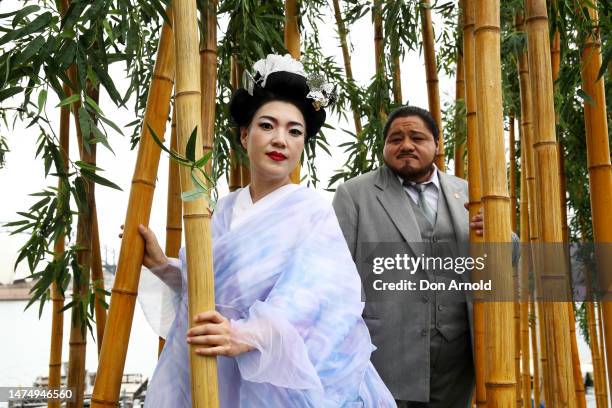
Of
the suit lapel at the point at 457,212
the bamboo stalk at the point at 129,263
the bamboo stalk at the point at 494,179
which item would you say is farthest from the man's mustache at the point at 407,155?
the bamboo stalk at the point at 129,263

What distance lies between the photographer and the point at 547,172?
2254 mm

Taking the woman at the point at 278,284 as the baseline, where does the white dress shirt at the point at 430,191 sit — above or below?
above

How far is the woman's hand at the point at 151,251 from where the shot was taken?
1.72 meters

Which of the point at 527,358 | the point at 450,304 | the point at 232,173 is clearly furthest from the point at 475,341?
the point at 527,358

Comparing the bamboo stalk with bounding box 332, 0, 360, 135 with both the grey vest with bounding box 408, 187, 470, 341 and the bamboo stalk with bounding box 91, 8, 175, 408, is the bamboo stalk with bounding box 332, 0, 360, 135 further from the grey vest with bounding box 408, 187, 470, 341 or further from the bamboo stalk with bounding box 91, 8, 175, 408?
the bamboo stalk with bounding box 91, 8, 175, 408

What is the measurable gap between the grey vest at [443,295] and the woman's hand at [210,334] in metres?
1.08

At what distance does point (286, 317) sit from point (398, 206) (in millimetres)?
1000

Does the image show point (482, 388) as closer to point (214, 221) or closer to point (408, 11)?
point (214, 221)

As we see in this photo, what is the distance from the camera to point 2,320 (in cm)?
791

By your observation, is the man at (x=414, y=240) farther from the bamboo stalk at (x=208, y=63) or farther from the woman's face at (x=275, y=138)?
the woman's face at (x=275, y=138)

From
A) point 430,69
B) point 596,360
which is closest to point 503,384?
point 430,69

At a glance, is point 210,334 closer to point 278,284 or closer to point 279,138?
point 278,284

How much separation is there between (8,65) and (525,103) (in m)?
2.50

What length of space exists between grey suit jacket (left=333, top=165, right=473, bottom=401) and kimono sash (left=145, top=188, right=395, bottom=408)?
0.54 m
